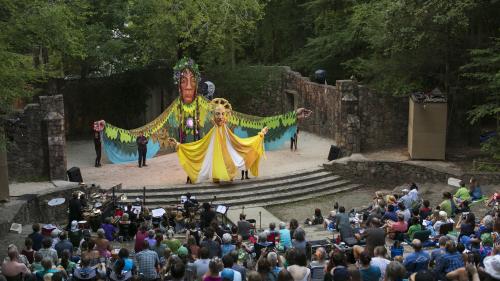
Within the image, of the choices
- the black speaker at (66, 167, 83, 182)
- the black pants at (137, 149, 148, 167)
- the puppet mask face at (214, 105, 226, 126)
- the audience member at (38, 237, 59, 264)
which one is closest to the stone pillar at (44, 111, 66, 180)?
the black speaker at (66, 167, 83, 182)

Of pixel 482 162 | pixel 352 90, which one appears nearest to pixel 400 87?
pixel 352 90

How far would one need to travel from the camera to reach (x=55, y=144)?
27.7 meters

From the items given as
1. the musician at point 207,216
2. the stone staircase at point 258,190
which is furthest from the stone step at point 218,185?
the musician at point 207,216

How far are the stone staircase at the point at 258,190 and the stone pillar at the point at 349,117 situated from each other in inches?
91.1

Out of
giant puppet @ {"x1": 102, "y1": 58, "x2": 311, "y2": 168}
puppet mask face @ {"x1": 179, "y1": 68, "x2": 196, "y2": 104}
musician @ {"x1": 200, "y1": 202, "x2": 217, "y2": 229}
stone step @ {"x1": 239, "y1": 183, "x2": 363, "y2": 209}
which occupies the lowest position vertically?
stone step @ {"x1": 239, "y1": 183, "x2": 363, "y2": 209}

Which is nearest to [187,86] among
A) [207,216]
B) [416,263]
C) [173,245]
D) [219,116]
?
[219,116]

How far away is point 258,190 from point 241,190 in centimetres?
68

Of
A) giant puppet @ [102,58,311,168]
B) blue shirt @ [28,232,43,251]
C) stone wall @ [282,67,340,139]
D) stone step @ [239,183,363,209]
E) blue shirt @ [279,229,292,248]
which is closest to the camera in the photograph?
blue shirt @ [279,229,292,248]

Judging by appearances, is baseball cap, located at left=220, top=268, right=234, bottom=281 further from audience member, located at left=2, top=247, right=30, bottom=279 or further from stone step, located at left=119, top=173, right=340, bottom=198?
stone step, located at left=119, top=173, right=340, bottom=198

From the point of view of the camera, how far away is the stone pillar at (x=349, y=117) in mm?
31656

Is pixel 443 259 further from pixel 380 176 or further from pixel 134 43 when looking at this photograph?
pixel 134 43

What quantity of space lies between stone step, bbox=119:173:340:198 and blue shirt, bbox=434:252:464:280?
1385 cm

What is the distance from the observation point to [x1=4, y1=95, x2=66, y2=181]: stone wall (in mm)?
27609

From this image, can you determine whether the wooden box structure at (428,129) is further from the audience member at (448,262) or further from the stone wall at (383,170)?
the audience member at (448,262)
